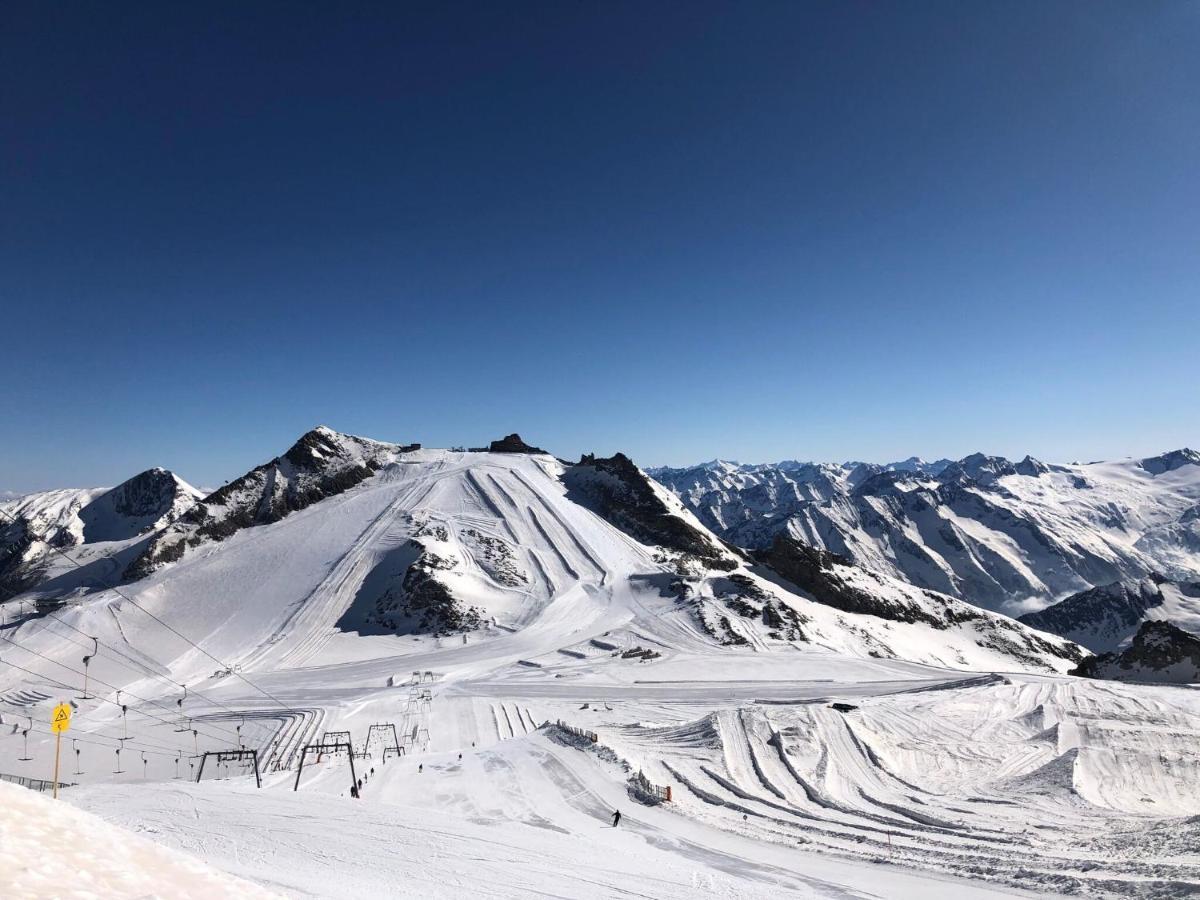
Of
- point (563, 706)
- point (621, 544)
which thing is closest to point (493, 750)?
point (563, 706)

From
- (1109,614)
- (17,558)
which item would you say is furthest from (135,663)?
(1109,614)

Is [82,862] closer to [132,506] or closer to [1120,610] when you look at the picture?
[132,506]

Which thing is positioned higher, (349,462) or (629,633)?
(349,462)

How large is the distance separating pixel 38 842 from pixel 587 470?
101 metres

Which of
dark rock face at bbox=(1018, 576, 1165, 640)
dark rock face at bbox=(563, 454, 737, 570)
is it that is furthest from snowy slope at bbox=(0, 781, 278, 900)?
dark rock face at bbox=(1018, 576, 1165, 640)

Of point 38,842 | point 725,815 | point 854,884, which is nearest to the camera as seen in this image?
point 38,842

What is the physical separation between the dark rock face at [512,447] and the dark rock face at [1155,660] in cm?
9378

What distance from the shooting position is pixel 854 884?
46.9 feet

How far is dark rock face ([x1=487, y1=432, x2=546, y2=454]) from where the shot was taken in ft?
411

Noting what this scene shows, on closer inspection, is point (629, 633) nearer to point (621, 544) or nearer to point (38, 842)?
point (621, 544)

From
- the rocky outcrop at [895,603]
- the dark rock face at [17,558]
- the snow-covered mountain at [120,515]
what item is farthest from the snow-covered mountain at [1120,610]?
the snow-covered mountain at [120,515]

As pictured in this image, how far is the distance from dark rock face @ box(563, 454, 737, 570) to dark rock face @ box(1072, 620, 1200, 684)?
128 feet

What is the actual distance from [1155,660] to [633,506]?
6120 centimetres

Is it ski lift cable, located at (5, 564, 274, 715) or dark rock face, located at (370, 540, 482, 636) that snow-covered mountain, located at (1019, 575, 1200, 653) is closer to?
dark rock face, located at (370, 540, 482, 636)
